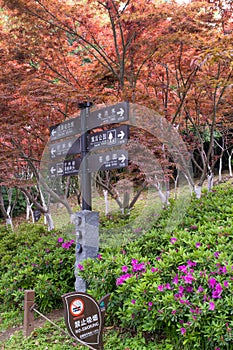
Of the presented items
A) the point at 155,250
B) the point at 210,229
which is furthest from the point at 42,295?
the point at 210,229

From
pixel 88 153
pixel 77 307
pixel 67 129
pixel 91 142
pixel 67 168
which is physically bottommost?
pixel 77 307

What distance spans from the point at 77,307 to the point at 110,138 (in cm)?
176

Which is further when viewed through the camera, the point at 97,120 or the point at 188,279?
the point at 97,120

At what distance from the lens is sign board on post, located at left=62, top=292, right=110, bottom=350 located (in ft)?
9.02

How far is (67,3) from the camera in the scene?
5.20 m

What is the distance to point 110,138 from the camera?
371cm

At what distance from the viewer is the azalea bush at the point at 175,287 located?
248 cm

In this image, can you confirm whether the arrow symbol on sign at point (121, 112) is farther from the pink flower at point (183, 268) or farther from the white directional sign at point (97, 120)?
the pink flower at point (183, 268)

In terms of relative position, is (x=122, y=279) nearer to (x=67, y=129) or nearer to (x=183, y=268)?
(x=183, y=268)

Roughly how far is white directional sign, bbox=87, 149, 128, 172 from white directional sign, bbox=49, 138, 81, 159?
0.24 m

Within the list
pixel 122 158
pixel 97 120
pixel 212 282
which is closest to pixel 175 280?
pixel 212 282

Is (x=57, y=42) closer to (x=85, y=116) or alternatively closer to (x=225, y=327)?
(x=85, y=116)

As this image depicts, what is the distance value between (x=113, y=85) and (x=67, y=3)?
1582 millimetres

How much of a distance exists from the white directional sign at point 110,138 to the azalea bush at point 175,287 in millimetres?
1201
